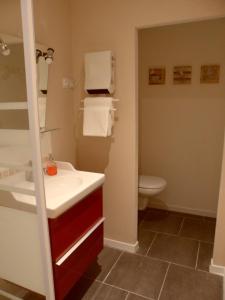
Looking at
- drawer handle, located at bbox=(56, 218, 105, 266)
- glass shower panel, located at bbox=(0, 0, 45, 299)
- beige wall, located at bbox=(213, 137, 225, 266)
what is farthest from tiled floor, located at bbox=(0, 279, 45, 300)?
beige wall, located at bbox=(213, 137, 225, 266)

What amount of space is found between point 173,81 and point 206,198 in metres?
1.46

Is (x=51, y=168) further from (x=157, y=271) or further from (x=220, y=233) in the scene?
(x=220, y=233)

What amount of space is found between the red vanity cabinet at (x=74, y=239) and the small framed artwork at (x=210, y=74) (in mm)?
1778

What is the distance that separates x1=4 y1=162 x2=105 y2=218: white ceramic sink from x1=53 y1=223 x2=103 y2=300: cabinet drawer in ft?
1.20

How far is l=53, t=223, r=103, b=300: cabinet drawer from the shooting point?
149cm

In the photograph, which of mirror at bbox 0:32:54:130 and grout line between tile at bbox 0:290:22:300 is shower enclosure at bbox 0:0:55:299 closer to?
mirror at bbox 0:32:54:130

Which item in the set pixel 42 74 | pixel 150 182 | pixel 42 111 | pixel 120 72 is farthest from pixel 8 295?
pixel 120 72

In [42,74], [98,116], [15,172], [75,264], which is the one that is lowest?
[75,264]

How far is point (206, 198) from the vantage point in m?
2.97

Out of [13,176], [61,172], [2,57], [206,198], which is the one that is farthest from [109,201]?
[2,57]

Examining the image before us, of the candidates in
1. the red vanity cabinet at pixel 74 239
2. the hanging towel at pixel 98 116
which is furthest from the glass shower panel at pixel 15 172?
the hanging towel at pixel 98 116

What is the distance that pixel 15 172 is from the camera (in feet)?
4.96

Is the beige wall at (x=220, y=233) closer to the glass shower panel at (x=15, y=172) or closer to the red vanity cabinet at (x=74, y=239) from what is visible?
the red vanity cabinet at (x=74, y=239)

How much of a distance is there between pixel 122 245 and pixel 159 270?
43 cm
